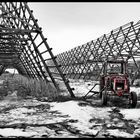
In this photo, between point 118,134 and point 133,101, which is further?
point 133,101

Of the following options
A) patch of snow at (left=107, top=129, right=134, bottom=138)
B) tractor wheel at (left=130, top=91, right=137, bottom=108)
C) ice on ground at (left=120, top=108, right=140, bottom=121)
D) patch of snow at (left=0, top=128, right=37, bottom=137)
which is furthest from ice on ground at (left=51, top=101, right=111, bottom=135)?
Result: patch of snow at (left=0, top=128, right=37, bottom=137)

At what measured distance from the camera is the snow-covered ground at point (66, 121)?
5489 mm

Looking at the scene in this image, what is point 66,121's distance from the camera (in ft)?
21.7

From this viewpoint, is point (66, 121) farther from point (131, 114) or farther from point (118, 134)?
point (131, 114)

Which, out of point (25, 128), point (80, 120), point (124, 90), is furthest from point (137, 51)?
point (25, 128)

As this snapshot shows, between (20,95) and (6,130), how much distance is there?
20.2 feet

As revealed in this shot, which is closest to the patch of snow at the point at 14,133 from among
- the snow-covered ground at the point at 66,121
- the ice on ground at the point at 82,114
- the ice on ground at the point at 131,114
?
the snow-covered ground at the point at 66,121

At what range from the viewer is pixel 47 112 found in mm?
7855

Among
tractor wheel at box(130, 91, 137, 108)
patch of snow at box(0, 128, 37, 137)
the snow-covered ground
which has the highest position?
tractor wheel at box(130, 91, 137, 108)

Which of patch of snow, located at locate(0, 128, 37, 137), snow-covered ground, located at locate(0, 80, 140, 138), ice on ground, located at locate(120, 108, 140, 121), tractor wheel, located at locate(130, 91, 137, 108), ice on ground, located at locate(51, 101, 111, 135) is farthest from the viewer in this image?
tractor wheel, located at locate(130, 91, 137, 108)

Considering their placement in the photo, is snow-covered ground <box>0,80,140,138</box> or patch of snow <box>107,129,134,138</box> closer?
patch of snow <box>107,129,134,138</box>

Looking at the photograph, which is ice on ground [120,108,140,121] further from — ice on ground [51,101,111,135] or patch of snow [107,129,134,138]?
patch of snow [107,129,134,138]

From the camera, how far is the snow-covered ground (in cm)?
549

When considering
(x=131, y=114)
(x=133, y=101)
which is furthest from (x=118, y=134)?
(x=133, y=101)
